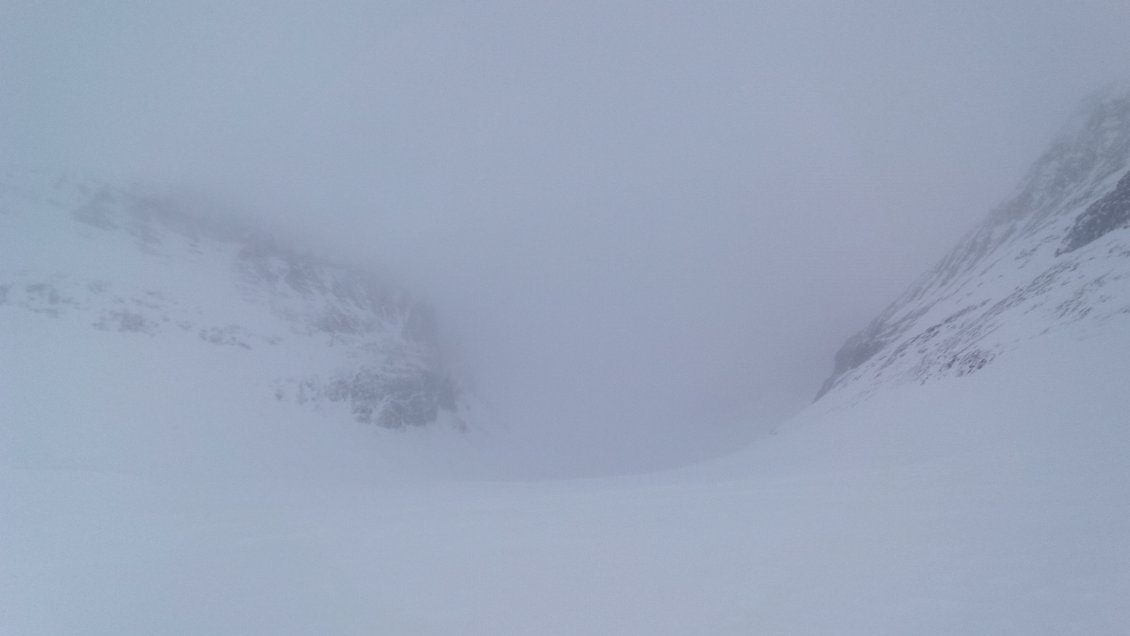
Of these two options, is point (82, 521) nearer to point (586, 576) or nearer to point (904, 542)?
point (586, 576)

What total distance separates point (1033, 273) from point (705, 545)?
31.4 m

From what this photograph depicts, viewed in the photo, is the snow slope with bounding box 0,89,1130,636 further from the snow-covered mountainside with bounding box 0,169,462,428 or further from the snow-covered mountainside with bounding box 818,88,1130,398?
the snow-covered mountainside with bounding box 0,169,462,428

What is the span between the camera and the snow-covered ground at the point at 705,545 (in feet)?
28.5

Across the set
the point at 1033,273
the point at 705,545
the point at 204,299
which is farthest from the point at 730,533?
the point at 204,299

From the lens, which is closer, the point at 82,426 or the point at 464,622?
the point at 464,622

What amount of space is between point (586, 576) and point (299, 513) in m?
17.6

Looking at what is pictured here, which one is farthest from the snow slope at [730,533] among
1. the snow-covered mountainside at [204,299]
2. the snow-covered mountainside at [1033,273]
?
the snow-covered mountainside at [204,299]

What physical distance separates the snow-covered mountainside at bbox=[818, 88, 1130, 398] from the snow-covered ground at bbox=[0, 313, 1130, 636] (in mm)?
2476

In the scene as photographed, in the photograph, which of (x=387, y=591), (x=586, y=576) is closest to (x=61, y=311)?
(x=387, y=591)

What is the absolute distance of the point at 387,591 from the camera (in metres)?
12.8

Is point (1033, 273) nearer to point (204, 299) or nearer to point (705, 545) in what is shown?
point (705, 545)

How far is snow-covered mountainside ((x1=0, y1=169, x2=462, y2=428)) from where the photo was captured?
4894 centimetres

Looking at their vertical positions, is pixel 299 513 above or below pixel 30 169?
below

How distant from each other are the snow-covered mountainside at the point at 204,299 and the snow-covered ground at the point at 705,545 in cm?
2320
